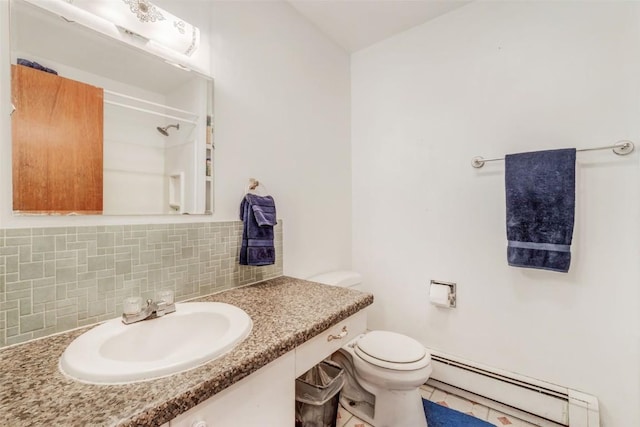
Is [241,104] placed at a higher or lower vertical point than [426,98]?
lower

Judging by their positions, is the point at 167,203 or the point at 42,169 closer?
the point at 42,169

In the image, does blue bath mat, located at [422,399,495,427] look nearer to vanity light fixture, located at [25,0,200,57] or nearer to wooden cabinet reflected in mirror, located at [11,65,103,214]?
wooden cabinet reflected in mirror, located at [11,65,103,214]

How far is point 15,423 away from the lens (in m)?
0.46

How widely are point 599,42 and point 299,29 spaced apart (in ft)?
5.09

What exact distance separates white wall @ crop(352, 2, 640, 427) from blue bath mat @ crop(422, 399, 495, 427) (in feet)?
1.03

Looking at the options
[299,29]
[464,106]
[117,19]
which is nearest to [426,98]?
[464,106]

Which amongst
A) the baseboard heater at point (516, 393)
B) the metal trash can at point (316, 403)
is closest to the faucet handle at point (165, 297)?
the metal trash can at point (316, 403)

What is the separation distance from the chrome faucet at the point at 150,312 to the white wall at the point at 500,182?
1431 millimetres

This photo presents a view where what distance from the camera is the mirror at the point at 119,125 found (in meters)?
0.78

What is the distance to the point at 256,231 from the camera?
126 cm

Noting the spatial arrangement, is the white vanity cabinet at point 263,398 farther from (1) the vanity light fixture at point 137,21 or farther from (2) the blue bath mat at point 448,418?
(1) the vanity light fixture at point 137,21

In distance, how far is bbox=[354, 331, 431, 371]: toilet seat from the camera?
1278 mm

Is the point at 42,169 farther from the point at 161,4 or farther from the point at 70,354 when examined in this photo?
the point at 161,4

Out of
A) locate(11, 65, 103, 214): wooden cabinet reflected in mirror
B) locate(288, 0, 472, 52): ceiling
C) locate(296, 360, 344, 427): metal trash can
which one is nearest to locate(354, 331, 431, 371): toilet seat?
locate(296, 360, 344, 427): metal trash can
